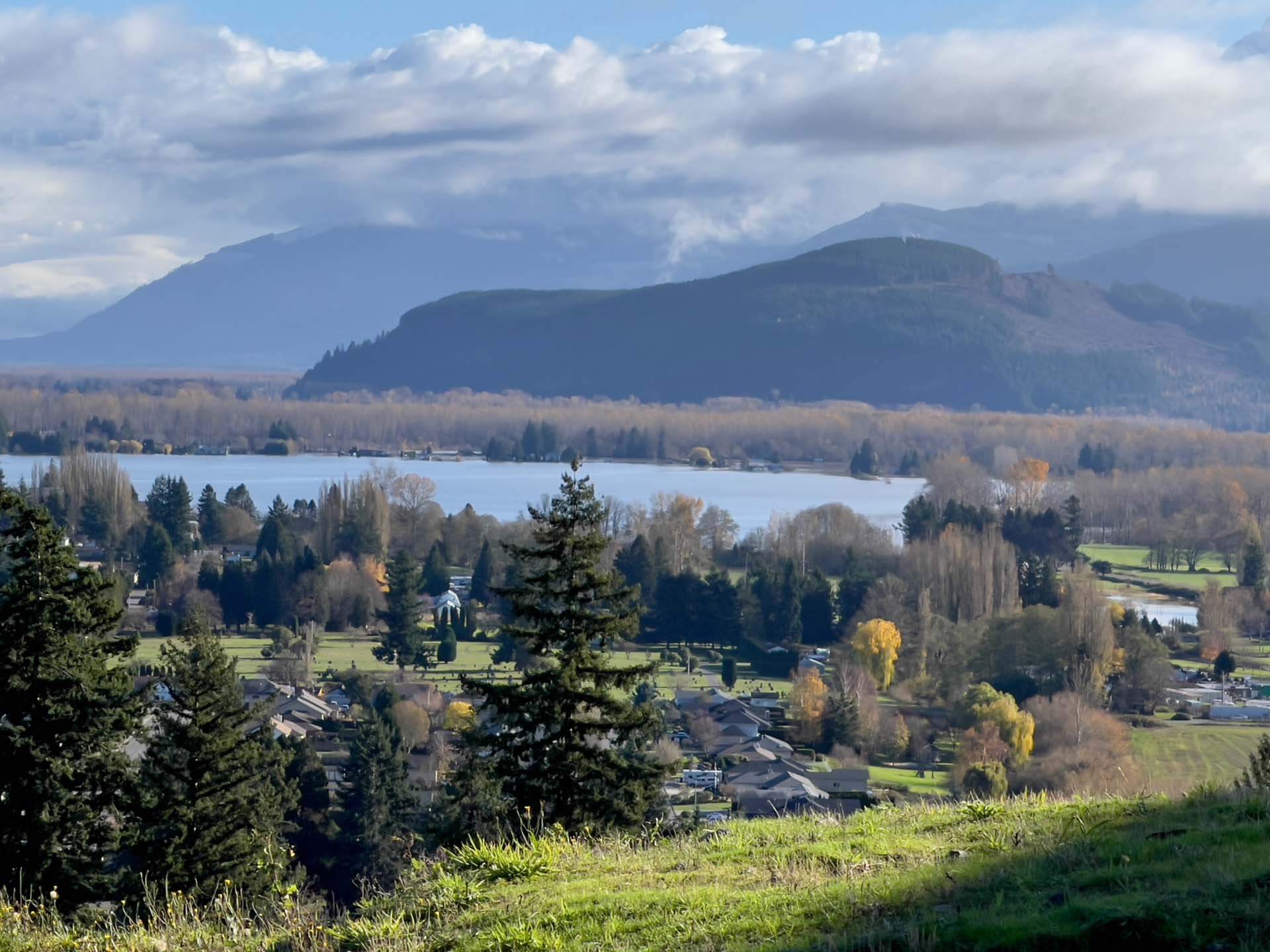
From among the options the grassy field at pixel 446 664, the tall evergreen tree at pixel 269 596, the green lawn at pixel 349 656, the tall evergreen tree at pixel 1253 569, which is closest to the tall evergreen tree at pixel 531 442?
the tall evergreen tree at pixel 1253 569

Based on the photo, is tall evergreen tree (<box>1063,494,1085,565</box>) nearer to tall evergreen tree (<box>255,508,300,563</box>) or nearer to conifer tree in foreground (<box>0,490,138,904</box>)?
tall evergreen tree (<box>255,508,300,563</box>)

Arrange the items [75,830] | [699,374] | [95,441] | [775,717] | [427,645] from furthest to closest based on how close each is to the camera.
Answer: [699,374] < [95,441] < [427,645] < [775,717] < [75,830]

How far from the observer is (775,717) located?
32.2m

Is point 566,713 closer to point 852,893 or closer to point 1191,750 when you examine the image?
point 852,893

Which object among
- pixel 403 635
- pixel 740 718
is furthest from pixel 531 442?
pixel 740 718

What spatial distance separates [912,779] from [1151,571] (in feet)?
115

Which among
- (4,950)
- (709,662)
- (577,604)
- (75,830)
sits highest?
(577,604)

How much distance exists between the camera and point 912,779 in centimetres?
2656

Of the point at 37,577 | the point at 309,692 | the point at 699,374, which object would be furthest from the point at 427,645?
the point at 699,374

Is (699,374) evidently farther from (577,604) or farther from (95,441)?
(577,604)

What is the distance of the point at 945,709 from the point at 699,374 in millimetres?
166604

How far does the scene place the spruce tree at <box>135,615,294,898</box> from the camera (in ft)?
37.3

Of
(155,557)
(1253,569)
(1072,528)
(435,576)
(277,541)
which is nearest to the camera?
(1253,569)

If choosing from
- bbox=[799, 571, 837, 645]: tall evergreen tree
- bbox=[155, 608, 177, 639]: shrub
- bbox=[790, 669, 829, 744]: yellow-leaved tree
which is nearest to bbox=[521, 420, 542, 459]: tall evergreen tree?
bbox=[799, 571, 837, 645]: tall evergreen tree
